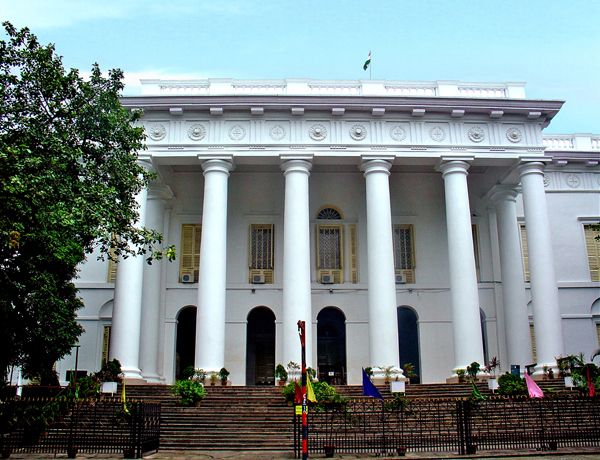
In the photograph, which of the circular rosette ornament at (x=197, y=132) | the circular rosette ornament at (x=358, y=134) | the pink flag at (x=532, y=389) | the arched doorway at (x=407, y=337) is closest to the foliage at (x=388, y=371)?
the pink flag at (x=532, y=389)

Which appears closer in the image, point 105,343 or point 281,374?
point 281,374

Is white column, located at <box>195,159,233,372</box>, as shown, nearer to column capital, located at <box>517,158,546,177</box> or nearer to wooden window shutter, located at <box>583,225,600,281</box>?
column capital, located at <box>517,158,546,177</box>

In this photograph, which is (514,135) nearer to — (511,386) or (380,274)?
(380,274)

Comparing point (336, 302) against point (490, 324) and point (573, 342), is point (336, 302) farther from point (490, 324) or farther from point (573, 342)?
point (573, 342)

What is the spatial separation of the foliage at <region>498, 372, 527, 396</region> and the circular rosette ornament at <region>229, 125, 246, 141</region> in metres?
11.5

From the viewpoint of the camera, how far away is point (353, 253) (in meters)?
23.7

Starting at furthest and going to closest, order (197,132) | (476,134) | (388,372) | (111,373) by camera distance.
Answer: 1. (476,134)
2. (197,132)
3. (388,372)
4. (111,373)

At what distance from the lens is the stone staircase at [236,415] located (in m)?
13.3

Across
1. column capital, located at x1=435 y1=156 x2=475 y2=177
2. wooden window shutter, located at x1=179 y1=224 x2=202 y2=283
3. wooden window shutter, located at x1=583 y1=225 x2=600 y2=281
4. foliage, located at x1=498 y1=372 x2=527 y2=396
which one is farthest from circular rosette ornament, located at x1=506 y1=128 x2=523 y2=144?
wooden window shutter, located at x1=179 y1=224 x2=202 y2=283

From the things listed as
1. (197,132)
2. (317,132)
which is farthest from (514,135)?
(197,132)

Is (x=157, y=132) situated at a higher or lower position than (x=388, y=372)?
higher

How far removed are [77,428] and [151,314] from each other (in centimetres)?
914

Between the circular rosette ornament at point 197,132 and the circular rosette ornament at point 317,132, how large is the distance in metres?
3.73

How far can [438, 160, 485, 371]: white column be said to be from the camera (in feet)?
62.5
